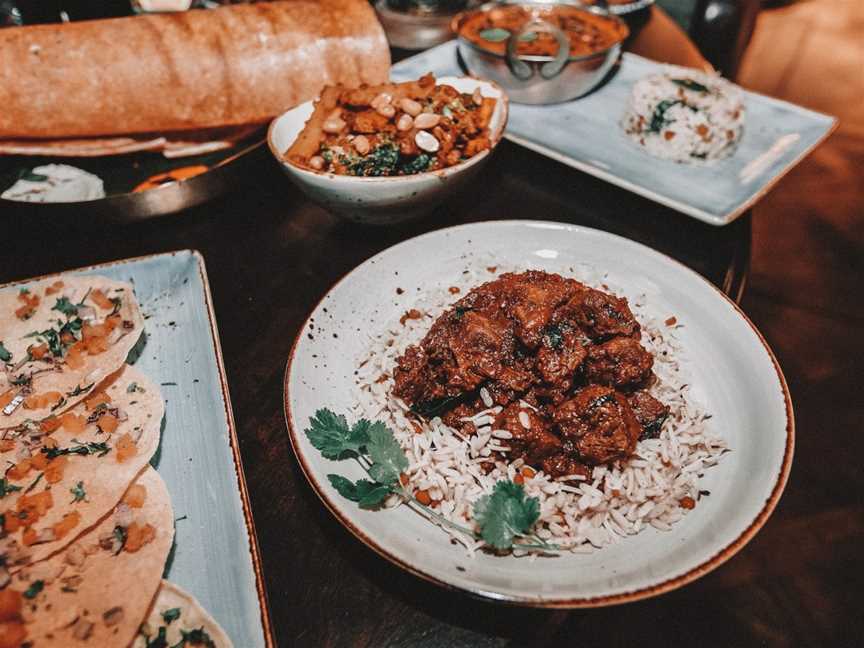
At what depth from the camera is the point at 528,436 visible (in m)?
1.63

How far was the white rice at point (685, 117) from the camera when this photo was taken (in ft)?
9.12

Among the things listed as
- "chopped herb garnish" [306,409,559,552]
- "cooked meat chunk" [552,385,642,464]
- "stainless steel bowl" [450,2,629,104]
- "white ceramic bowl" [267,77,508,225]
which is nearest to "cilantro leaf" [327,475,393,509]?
"chopped herb garnish" [306,409,559,552]

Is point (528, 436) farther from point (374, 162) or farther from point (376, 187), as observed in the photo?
point (374, 162)

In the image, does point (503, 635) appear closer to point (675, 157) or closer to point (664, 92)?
point (675, 157)

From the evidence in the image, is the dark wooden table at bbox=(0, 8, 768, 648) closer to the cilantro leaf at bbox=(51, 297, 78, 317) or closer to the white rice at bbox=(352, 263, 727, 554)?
the white rice at bbox=(352, 263, 727, 554)

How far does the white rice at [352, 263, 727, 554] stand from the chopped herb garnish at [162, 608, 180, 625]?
1.80 feet

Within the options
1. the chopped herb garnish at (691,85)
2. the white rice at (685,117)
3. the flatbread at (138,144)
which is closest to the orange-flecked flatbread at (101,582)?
the flatbread at (138,144)

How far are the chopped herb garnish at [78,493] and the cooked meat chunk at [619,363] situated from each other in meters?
1.43

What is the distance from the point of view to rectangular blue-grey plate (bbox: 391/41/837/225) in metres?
2.53

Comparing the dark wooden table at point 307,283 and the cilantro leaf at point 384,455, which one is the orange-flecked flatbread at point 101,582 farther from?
the cilantro leaf at point 384,455

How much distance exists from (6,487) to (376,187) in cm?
144

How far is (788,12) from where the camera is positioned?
21.8ft

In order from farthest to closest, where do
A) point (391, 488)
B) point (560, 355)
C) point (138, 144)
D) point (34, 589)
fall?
1. point (138, 144)
2. point (560, 355)
3. point (391, 488)
4. point (34, 589)

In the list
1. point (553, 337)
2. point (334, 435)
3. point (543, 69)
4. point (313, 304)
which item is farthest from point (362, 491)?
point (543, 69)
